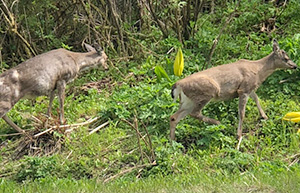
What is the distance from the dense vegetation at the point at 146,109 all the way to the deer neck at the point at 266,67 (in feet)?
1.51

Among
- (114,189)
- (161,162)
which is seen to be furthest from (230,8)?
(114,189)

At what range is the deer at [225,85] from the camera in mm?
9367

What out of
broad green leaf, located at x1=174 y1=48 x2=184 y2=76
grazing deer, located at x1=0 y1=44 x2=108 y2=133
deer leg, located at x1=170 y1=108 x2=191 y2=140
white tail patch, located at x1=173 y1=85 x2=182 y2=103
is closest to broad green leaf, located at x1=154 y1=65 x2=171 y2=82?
broad green leaf, located at x1=174 y1=48 x2=184 y2=76

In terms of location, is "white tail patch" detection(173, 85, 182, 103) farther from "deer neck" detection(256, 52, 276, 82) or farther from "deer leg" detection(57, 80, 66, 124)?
"deer leg" detection(57, 80, 66, 124)

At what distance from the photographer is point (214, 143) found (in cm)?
917

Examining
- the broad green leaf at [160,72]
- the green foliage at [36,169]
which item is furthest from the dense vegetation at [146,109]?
the broad green leaf at [160,72]

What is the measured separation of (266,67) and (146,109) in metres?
2.15

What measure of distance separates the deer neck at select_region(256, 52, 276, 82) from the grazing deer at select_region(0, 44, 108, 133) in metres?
3.30

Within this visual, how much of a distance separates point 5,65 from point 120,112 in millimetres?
3664

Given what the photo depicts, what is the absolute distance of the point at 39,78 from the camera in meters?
10.1

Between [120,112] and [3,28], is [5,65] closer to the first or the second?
[3,28]

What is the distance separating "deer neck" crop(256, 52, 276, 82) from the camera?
9.98m

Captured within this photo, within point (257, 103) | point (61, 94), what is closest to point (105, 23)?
point (61, 94)

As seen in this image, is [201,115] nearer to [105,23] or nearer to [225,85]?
[225,85]
